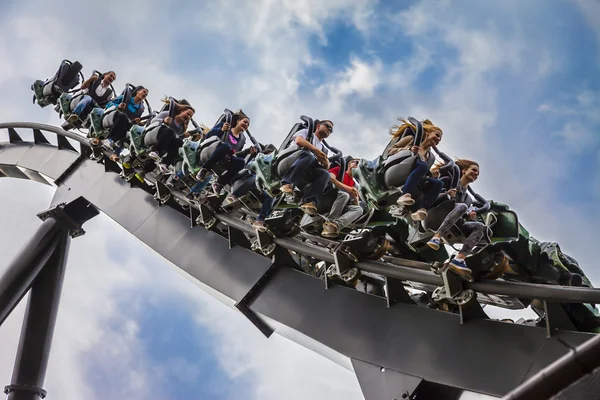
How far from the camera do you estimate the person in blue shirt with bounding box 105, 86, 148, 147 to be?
27.6 feet

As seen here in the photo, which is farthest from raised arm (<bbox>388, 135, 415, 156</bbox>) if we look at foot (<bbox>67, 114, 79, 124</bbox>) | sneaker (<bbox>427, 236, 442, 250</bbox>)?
foot (<bbox>67, 114, 79, 124</bbox>)

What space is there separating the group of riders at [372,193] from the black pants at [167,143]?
12 millimetres

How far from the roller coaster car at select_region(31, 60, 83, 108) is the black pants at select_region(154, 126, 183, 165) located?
4168 mm

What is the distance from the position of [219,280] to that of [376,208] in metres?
2.27

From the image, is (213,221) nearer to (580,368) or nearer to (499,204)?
(499,204)

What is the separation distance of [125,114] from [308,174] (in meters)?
4.26

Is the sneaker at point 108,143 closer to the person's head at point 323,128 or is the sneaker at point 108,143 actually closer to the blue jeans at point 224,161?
the blue jeans at point 224,161

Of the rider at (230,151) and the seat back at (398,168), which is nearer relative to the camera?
the seat back at (398,168)

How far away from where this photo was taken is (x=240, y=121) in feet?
21.9

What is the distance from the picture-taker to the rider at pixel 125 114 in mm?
8414

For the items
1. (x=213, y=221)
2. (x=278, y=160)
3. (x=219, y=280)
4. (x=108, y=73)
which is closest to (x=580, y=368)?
(x=278, y=160)

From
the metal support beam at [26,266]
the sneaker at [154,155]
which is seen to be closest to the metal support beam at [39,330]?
the metal support beam at [26,266]

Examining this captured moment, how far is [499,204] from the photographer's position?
4457 millimetres

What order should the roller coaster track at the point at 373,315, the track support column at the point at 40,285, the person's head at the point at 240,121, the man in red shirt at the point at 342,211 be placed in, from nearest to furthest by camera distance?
the roller coaster track at the point at 373,315 → the man in red shirt at the point at 342,211 → the person's head at the point at 240,121 → the track support column at the point at 40,285
